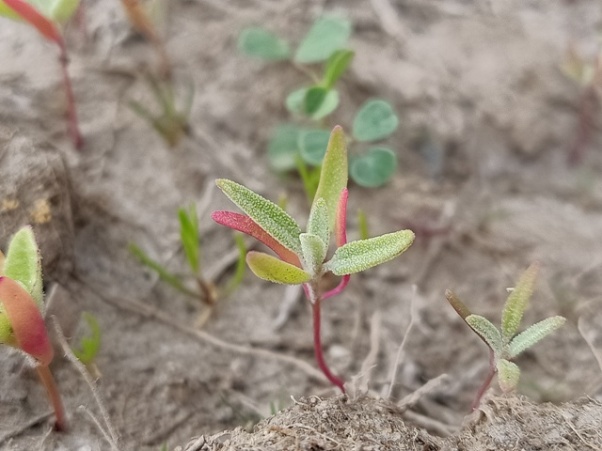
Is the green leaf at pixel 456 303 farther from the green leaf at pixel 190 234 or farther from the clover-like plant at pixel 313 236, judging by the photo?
the green leaf at pixel 190 234

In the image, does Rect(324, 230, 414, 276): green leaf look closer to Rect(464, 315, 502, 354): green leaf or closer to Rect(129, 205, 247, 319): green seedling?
Rect(464, 315, 502, 354): green leaf

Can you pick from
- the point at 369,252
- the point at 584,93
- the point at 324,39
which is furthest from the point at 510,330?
the point at 584,93

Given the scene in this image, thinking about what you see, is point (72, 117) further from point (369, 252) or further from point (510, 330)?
point (510, 330)

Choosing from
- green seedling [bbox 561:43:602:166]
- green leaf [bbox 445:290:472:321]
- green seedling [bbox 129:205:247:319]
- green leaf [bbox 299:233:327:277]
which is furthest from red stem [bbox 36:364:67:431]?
green seedling [bbox 561:43:602:166]

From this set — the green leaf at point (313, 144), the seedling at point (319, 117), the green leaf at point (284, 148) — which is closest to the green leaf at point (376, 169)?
the seedling at point (319, 117)

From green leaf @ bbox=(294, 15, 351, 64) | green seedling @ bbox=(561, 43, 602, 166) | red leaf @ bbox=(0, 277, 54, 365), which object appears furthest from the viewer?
green seedling @ bbox=(561, 43, 602, 166)

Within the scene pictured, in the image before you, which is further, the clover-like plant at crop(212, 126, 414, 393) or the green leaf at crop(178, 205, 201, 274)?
the green leaf at crop(178, 205, 201, 274)

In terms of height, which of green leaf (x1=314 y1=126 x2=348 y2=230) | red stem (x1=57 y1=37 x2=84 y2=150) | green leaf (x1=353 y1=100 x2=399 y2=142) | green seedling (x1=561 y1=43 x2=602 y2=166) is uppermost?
green leaf (x1=314 y1=126 x2=348 y2=230)

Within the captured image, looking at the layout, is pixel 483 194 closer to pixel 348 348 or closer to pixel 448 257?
pixel 448 257
